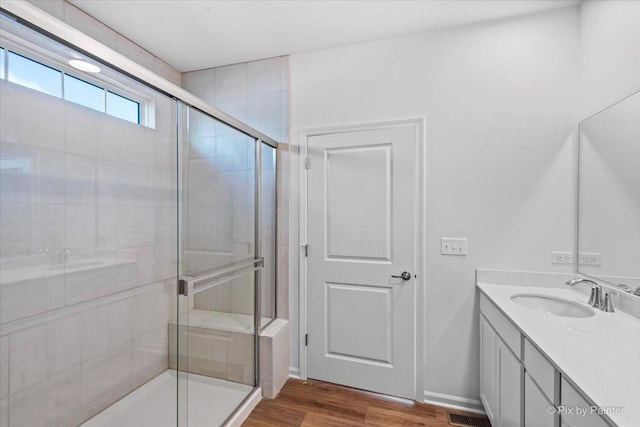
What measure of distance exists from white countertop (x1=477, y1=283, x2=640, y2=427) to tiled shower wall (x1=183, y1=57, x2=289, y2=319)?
1.56 metres

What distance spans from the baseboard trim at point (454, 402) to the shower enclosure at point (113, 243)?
1325mm

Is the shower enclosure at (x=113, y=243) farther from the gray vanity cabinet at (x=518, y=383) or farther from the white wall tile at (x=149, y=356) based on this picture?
the gray vanity cabinet at (x=518, y=383)

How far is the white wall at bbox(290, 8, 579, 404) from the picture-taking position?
1.86m

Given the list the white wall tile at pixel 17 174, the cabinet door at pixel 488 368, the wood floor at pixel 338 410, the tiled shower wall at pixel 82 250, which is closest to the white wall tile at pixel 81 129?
the tiled shower wall at pixel 82 250

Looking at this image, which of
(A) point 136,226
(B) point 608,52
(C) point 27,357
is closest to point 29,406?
(C) point 27,357

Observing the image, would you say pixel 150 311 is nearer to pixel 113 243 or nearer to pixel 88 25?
pixel 113 243

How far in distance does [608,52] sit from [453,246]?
1402 mm

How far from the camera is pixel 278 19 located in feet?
6.40

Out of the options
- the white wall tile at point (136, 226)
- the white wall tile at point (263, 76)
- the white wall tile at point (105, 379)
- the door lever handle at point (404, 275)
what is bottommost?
the white wall tile at point (105, 379)

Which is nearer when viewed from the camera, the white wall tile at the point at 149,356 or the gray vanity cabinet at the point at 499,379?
the gray vanity cabinet at the point at 499,379

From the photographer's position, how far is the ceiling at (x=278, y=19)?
5.94 ft

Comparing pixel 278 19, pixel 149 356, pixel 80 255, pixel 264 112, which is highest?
pixel 278 19

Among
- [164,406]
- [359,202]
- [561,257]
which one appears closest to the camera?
[164,406]

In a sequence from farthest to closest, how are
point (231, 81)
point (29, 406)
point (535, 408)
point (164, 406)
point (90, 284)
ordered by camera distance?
point (231, 81) → point (164, 406) → point (90, 284) → point (29, 406) → point (535, 408)
